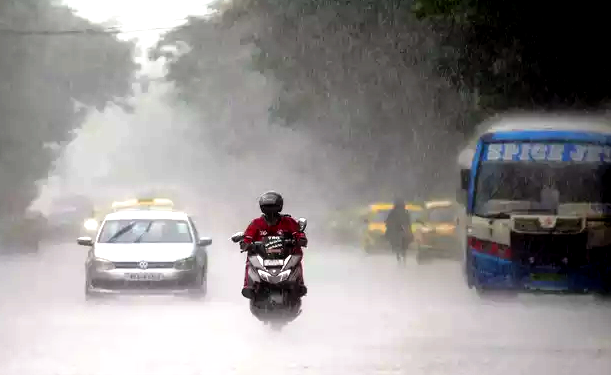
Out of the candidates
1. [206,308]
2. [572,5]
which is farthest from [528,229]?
[572,5]

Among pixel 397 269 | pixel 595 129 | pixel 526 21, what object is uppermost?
pixel 526 21

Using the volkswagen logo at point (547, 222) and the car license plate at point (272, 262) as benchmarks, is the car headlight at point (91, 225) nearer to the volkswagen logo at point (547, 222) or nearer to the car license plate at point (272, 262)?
the volkswagen logo at point (547, 222)

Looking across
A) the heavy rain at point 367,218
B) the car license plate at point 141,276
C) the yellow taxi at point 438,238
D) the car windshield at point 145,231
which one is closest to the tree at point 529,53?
the heavy rain at point 367,218

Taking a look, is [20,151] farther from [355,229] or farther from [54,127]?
[355,229]

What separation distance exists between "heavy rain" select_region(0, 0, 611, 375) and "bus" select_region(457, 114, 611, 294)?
34 mm

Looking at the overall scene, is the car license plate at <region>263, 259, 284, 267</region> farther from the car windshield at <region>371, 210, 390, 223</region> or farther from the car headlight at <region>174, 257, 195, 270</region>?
the car windshield at <region>371, 210, 390, 223</region>

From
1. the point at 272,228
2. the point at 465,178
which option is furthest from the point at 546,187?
the point at 272,228

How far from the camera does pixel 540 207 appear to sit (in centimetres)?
2322

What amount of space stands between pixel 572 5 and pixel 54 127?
120 feet

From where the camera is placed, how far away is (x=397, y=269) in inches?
1344

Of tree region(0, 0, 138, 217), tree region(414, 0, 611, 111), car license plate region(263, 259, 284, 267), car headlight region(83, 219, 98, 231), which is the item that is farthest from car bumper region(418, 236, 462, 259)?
tree region(0, 0, 138, 217)

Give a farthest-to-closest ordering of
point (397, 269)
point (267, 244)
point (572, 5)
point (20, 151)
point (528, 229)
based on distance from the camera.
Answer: point (20, 151)
point (397, 269)
point (572, 5)
point (528, 229)
point (267, 244)

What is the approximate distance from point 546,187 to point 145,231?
6.93 meters

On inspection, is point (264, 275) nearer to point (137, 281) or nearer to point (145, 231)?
point (137, 281)
